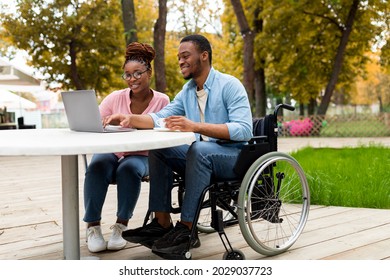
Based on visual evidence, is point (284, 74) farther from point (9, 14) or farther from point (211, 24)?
point (9, 14)

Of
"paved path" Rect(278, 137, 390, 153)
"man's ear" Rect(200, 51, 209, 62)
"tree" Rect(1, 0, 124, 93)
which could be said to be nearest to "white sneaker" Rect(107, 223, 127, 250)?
"man's ear" Rect(200, 51, 209, 62)

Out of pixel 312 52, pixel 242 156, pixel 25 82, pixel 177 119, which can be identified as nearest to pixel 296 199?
pixel 242 156

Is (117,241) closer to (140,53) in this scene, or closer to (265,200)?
(265,200)

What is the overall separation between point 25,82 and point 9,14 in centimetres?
374

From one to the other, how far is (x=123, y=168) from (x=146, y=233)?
0.29 metres

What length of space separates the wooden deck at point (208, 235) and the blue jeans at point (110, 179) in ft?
0.76

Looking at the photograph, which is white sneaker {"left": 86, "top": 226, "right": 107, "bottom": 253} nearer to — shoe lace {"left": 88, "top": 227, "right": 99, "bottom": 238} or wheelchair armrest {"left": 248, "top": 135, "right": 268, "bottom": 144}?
shoe lace {"left": 88, "top": 227, "right": 99, "bottom": 238}

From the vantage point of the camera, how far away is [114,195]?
381 centimetres

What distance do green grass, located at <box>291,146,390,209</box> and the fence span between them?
7.16m

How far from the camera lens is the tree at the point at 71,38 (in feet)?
38.8

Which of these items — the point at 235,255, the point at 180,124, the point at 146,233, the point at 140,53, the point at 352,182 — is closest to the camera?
the point at 180,124

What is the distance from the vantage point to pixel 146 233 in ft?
6.75

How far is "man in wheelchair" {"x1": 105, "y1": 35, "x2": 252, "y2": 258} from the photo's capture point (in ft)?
6.12

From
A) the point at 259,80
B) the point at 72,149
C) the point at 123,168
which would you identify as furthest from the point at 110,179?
the point at 259,80
